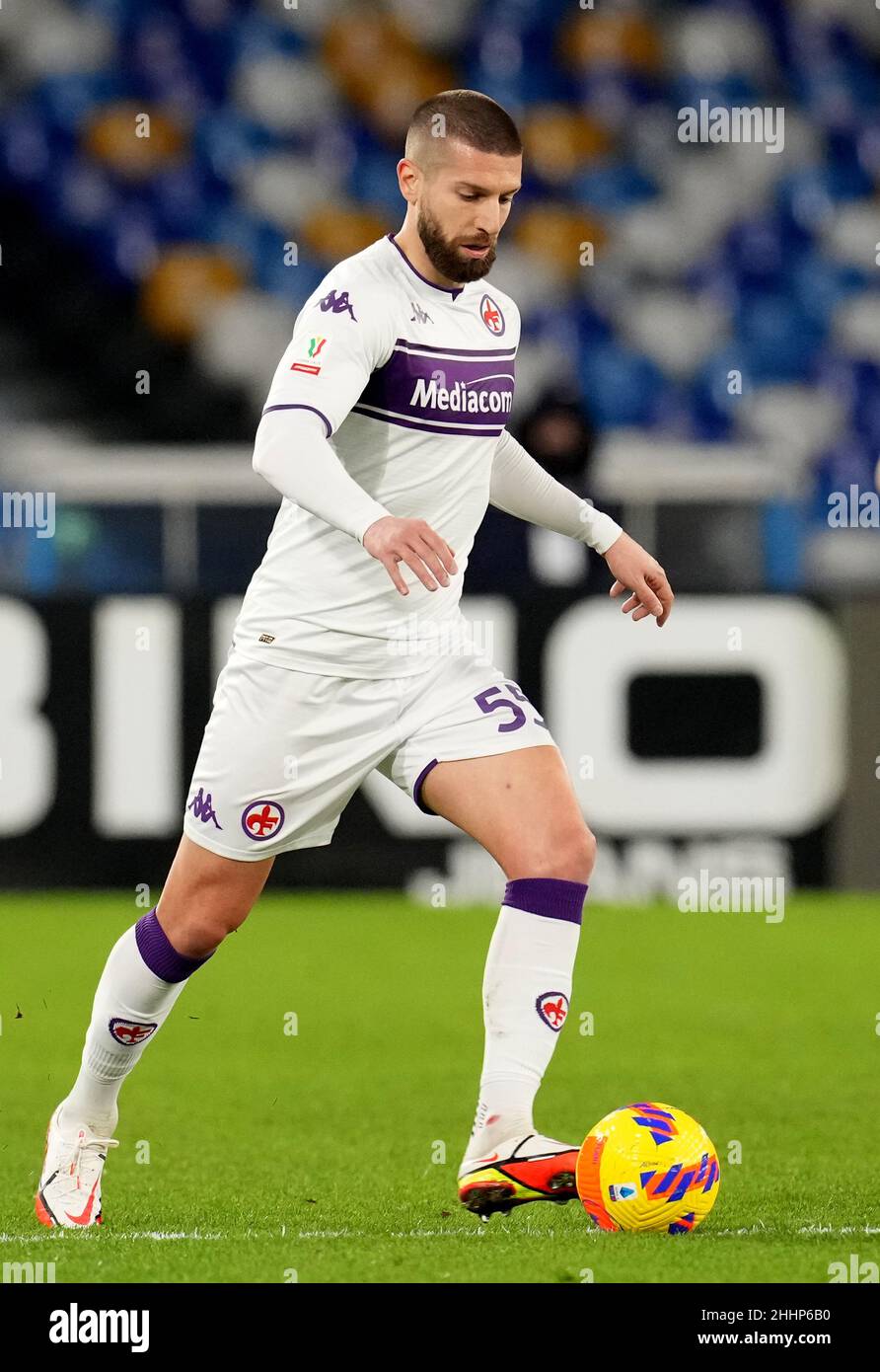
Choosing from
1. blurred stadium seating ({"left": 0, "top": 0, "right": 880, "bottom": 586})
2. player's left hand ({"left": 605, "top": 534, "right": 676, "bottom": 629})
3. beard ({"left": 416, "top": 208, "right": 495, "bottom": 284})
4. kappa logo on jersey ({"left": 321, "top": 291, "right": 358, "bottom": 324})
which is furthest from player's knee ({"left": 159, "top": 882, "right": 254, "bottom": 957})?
blurred stadium seating ({"left": 0, "top": 0, "right": 880, "bottom": 586})

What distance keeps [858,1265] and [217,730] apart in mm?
1482

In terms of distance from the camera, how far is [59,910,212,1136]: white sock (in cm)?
405

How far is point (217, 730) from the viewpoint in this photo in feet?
13.1

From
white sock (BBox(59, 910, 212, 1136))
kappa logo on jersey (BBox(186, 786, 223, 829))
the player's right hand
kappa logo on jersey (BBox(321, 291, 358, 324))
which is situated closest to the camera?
the player's right hand

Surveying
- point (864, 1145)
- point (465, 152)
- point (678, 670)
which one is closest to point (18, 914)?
point (678, 670)

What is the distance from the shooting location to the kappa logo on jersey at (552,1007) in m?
3.87

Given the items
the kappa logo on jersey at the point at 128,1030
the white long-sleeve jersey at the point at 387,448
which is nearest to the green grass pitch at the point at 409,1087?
the kappa logo on jersey at the point at 128,1030

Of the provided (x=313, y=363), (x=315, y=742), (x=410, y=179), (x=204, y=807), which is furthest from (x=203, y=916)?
(x=410, y=179)

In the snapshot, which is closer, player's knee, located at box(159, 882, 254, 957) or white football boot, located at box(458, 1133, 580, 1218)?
white football boot, located at box(458, 1133, 580, 1218)

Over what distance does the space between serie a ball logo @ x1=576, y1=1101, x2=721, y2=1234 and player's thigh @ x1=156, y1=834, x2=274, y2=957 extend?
779 mm

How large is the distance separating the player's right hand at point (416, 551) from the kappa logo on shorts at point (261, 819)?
0.63 meters

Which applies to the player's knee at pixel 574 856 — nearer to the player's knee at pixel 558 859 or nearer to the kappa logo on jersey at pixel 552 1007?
the player's knee at pixel 558 859

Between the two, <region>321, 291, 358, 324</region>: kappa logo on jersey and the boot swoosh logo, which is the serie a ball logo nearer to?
the boot swoosh logo

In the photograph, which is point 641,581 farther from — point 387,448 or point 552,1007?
point 552,1007
